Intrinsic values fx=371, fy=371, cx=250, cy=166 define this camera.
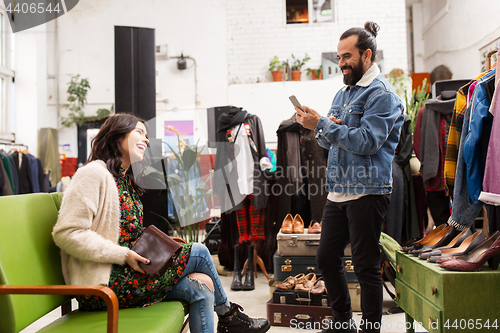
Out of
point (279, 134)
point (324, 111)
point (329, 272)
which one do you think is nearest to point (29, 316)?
point (329, 272)

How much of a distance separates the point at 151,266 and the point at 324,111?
20.0ft

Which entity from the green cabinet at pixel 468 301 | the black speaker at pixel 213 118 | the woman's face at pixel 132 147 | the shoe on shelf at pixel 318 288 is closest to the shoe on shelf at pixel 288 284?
the shoe on shelf at pixel 318 288

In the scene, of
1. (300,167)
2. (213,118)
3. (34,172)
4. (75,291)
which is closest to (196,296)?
(75,291)

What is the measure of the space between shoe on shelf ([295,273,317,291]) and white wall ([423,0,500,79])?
464cm

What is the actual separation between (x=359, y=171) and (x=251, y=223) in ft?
7.20

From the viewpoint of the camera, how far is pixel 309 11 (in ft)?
25.6

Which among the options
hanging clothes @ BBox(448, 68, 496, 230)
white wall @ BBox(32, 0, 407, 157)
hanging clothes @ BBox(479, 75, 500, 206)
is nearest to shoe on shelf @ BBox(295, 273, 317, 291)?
hanging clothes @ BBox(448, 68, 496, 230)

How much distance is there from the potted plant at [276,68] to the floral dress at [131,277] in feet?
20.1

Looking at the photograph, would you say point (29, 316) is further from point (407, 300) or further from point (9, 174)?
point (9, 174)

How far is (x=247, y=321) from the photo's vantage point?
1825 mm

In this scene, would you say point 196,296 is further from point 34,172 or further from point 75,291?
point 34,172

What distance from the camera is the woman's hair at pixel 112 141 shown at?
1588 mm

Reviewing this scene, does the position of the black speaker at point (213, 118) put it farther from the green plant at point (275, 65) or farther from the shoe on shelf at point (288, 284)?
the green plant at point (275, 65)

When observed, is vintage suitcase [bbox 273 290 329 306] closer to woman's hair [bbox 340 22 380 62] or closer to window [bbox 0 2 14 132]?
woman's hair [bbox 340 22 380 62]
